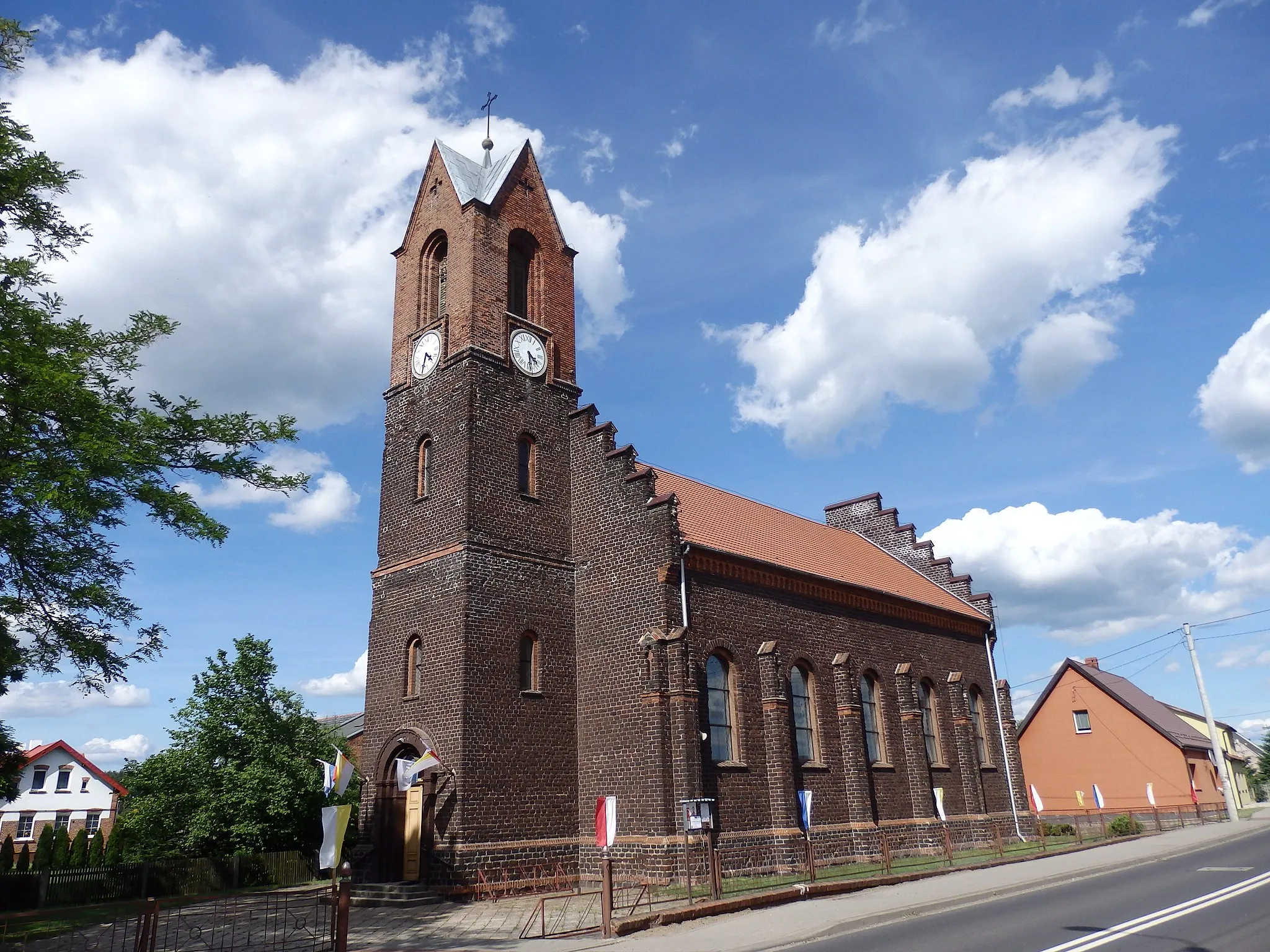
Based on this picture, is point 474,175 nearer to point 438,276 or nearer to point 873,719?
point 438,276

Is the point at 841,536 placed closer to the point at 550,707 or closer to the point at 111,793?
the point at 550,707

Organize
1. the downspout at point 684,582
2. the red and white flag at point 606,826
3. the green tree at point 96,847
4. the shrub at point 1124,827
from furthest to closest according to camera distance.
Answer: the shrub at point 1124,827 → the green tree at point 96,847 → the downspout at point 684,582 → the red and white flag at point 606,826

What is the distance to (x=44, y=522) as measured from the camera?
17578mm

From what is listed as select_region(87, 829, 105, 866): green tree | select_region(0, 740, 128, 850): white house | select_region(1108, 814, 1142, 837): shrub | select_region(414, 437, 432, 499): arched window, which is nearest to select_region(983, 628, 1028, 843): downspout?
select_region(1108, 814, 1142, 837): shrub

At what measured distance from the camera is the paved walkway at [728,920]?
538 inches

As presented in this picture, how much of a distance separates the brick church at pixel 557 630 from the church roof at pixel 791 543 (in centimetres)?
20

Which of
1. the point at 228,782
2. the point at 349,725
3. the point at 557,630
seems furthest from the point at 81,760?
the point at 557,630

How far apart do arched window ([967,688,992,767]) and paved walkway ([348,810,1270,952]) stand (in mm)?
9060

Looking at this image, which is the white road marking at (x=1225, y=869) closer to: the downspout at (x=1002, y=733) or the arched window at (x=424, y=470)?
the downspout at (x=1002, y=733)

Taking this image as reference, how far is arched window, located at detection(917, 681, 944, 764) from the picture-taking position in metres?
29.5

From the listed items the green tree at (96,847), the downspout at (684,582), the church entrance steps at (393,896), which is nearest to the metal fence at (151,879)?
the green tree at (96,847)

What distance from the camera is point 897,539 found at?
37594mm

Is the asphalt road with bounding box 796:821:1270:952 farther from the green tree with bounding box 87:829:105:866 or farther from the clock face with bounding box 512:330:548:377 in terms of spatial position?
the green tree with bounding box 87:829:105:866

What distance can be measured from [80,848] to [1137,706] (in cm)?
4652
